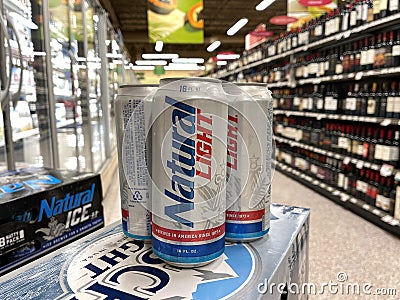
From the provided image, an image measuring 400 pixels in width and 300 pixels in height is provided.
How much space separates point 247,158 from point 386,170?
2.79 m

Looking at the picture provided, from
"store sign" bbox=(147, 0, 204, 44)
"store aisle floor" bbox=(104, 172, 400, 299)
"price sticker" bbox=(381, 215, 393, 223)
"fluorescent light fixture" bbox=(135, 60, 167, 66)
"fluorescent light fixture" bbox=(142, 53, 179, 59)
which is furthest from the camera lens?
"fluorescent light fixture" bbox=(135, 60, 167, 66)

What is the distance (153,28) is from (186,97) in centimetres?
527

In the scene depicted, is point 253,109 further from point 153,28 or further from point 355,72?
point 153,28

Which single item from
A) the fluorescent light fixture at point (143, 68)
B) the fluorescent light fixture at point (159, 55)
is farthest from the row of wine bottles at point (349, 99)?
the fluorescent light fixture at point (143, 68)

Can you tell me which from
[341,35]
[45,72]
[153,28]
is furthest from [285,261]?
[153,28]

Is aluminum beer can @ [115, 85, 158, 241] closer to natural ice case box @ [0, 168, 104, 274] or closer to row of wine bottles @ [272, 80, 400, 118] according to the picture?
natural ice case box @ [0, 168, 104, 274]

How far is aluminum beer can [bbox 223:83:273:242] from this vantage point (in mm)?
835

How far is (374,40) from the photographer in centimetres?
347

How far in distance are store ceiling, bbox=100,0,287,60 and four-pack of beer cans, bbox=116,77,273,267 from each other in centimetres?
931

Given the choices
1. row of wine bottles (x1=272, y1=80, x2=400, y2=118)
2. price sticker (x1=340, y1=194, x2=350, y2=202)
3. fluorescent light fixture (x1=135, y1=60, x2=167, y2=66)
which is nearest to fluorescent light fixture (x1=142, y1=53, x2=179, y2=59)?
fluorescent light fixture (x1=135, y1=60, x2=167, y2=66)

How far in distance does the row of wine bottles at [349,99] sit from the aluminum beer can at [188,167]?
113 inches

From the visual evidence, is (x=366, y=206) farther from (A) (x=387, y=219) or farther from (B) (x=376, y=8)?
(B) (x=376, y=8)

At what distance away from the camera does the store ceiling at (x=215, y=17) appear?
11234mm

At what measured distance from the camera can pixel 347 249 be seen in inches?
108
